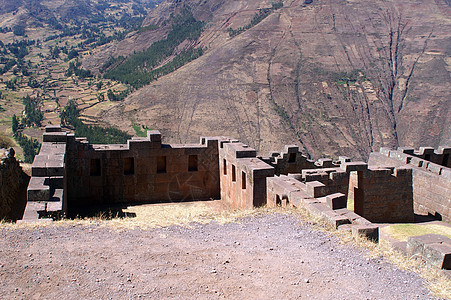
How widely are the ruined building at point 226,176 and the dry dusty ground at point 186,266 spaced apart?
14.4 ft

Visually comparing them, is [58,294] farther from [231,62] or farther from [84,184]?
[231,62]

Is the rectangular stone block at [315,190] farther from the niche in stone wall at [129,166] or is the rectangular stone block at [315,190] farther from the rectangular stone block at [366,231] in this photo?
the niche in stone wall at [129,166]

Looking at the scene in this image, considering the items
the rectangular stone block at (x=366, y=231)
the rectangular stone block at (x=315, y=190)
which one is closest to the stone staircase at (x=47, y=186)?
the rectangular stone block at (x=315, y=190)

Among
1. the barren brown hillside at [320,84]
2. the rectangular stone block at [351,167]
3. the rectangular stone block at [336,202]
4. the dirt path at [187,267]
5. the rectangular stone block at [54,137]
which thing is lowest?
the dirt path at [187,267]

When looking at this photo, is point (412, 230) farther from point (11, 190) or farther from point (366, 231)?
point (11, 190)

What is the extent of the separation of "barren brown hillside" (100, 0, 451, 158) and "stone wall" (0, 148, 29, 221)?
36.6 meters

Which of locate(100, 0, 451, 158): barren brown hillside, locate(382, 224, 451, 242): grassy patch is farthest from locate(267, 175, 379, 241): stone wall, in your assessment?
locate(100, 0, 451, 158): barren brown hillside

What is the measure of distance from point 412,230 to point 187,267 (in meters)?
11.3

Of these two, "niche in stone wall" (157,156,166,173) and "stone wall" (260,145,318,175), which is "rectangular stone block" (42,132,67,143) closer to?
"niche in stone wall" (157,156,166,173)

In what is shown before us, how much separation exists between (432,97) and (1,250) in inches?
2642

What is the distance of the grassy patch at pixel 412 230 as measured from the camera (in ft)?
53.7

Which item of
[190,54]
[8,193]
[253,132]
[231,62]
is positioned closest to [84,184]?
[8,193]

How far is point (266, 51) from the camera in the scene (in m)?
76.1

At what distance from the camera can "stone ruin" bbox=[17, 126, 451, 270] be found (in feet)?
54.0
